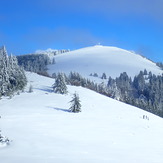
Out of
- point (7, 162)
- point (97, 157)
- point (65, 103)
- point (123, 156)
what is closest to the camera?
point (7, 162)

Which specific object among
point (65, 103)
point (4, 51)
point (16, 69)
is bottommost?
point (65, 103)

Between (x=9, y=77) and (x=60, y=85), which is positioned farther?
(x=60, y=85)

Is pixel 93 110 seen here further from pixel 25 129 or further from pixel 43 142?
pixel 43 142

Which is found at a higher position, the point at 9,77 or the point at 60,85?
the point at 9,77

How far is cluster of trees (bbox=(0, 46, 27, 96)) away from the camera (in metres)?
48.5

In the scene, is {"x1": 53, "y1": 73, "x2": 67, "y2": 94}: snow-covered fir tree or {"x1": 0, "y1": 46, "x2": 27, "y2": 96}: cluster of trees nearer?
{"x1": 0, "y1": 46, "x2": 27, "y2": 96}: cluster of trees

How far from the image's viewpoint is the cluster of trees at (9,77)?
159 ft

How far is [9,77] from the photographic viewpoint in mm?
52594

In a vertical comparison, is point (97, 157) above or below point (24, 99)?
below

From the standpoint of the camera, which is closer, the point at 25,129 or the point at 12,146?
the point at 12,146

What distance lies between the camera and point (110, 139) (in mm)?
22859

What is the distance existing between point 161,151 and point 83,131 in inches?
332

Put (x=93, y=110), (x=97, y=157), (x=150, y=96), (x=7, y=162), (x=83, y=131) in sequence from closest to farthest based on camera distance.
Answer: (x=7, y=162), (x=97, y=157), (x=83, y=131), (x=93, y=110), (x=150, y=96)

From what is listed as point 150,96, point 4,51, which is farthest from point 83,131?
point 150,96
